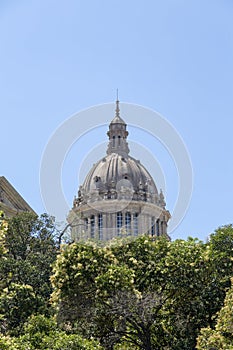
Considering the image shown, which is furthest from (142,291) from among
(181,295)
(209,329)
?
(209,329)

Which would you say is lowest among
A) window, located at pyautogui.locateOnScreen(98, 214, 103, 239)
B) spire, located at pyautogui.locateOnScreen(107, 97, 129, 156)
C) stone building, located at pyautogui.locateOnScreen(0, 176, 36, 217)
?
stone building, located at pyautogui.locateOnScreen(0, 176, 36, 217)

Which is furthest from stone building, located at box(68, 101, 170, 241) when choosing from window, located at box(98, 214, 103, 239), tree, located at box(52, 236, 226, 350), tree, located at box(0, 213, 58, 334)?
tree, located at box(52, 236, 226, 350)

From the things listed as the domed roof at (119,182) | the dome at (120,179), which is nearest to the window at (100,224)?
the domed roof at (119,182)

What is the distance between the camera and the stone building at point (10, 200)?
217 ft

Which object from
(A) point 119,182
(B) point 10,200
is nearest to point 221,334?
(B) point 10,200

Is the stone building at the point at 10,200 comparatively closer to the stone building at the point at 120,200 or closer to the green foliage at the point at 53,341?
the stone building at the point at 120,200

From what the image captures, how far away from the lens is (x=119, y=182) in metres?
110

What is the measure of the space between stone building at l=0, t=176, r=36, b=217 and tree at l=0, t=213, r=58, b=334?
12.2m

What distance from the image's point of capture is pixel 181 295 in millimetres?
41156

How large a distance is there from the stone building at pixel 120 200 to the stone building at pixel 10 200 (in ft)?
90.9

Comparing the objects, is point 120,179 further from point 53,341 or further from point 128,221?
point 53,341

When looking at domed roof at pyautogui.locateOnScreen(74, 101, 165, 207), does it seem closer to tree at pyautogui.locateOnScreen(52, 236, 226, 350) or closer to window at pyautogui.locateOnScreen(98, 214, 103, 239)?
window at pyautogui.locateOnScreen(98, 214, 103, 239)

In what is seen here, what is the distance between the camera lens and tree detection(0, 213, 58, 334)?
144 feet

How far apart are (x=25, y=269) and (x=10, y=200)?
68.5 ft
